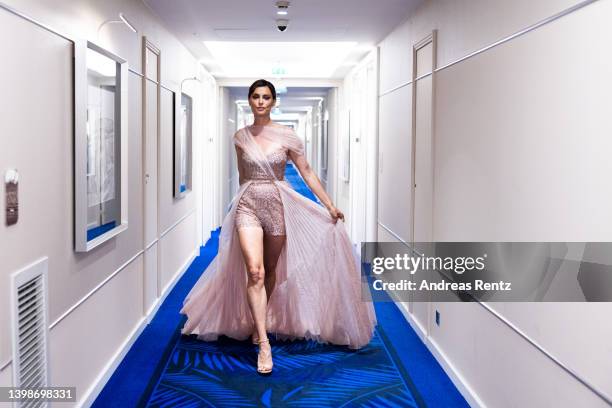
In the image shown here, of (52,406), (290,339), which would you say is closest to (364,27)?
(290,339)

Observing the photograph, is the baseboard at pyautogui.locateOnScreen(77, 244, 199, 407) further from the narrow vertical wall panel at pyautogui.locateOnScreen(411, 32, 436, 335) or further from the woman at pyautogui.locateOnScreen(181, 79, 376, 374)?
the narrow vertical wall panel at pyautogui.locateOnScreen(411, 32, 436, 335)

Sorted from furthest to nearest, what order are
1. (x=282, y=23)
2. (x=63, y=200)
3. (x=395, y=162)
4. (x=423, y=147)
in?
1. (x=395, y=162)
2. (x=282, y=23)
3. (x=423, y=147)
4. (x=63, y=200)

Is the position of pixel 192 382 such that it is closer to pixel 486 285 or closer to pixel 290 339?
pixel 290 339

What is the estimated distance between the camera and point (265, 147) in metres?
4.25

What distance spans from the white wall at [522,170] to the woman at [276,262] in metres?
0.67

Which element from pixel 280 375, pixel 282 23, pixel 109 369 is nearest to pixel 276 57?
pixel 282 23

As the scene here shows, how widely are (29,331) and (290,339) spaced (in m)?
2.36

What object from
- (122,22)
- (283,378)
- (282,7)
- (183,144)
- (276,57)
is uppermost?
(276,57)

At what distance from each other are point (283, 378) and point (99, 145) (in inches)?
68.6

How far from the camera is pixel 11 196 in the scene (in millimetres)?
2320

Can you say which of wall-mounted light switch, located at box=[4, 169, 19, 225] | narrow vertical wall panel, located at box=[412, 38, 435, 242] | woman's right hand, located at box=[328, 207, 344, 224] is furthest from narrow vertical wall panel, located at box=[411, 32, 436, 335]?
wall-mounted light switch, located at box=[4, 169, 19, 225]

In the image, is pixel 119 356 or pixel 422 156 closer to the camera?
pixel 119 356

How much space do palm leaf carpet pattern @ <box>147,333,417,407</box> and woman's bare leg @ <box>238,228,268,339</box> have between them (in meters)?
0.30

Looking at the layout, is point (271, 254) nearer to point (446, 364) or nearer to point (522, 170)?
point (446, 364)
